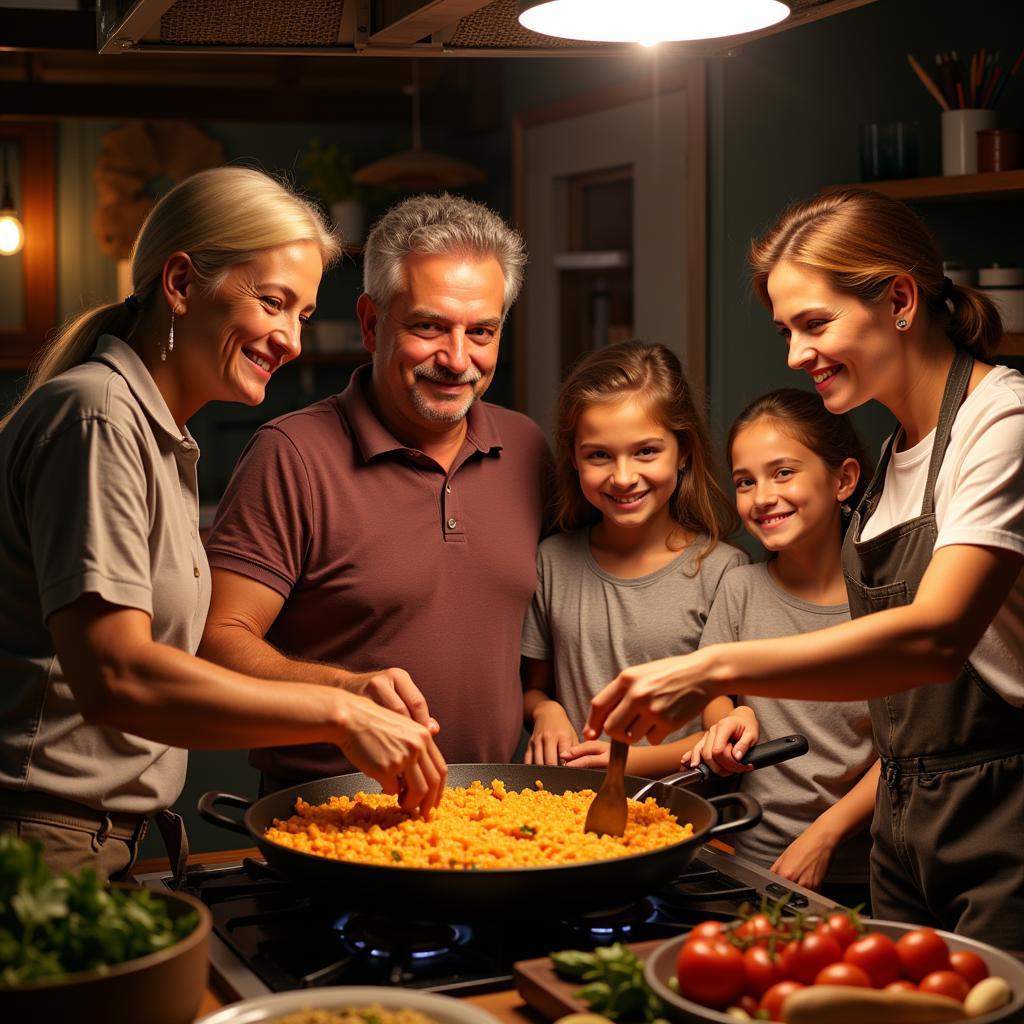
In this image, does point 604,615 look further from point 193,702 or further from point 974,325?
point 193,702

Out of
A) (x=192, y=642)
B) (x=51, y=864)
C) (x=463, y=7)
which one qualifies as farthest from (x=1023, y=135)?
(x=51, y=864)

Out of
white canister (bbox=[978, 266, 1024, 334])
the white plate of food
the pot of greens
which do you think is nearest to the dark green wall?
white canister (bbox=[978, 266, 1024, 334])

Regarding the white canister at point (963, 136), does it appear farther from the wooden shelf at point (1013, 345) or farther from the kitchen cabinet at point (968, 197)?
the wooden shelf at point (1013, 345)

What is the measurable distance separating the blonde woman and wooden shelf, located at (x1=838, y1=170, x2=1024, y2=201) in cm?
177

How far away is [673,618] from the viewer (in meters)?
2.31

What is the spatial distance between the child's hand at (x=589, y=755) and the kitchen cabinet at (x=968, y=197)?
58.5 inches

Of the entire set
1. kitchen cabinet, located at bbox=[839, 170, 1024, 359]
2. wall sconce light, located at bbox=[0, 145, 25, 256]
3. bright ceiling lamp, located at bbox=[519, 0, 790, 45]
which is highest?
wall sconce light, located at bbox=[0, 145, 25, 256]

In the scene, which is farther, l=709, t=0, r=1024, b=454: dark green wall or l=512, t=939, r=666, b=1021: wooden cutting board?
l=709, t=0, r=1024, b=454: dark green wall

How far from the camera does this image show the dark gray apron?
5.75 feet

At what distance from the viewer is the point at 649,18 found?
5.10 feet

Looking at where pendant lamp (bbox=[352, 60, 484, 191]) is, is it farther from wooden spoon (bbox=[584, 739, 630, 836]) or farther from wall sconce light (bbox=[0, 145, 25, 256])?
wooden spoon (bbox=[584, 739, 630, 836])

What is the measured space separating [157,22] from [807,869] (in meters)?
1.49

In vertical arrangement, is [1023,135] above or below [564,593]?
above

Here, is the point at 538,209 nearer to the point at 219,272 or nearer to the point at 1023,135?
the point at 1023,135
